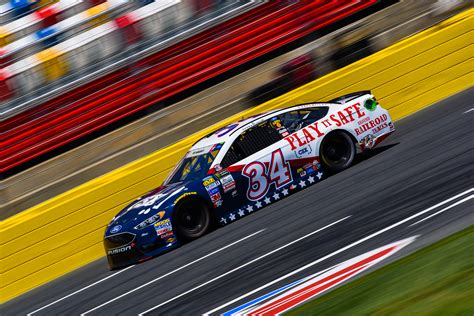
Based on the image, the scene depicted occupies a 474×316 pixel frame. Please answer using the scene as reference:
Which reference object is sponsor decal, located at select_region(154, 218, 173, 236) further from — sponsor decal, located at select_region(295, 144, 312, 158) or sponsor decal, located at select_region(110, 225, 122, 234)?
sponsor decal, located at select_region(295, 144, 312, 158)

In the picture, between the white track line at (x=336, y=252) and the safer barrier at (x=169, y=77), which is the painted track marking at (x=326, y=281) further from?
the safer barrier at (x=169, y=77)

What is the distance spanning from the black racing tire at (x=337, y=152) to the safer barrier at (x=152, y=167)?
286 centimetres

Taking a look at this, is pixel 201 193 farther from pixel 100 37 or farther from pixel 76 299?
pixel 100 37

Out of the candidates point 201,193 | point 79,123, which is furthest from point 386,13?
point 201,193

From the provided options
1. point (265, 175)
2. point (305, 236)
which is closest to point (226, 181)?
point (265, 175)

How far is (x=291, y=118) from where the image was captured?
12.5m

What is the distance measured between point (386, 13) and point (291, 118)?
5.80 m

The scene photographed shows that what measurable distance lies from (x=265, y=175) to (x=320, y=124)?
116cm

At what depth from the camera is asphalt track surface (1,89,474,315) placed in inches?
348

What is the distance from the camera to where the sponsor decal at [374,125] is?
12547 millimetres

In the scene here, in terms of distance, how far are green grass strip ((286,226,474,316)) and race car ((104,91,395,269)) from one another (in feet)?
13.9

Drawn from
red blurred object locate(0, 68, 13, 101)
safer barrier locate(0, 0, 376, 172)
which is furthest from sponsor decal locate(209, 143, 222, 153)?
red blurred object locate(0, 68, 13, 101)

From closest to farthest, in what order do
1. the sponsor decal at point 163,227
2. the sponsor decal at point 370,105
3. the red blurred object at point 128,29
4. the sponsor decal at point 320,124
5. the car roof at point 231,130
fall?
1. the sponsor decal at point 163,227
2. the sponsor decal at point 320,124
3. the car roof at point 231,130
4. the sponsor decal at point 370,105
5. the red blurred object at point 128,29

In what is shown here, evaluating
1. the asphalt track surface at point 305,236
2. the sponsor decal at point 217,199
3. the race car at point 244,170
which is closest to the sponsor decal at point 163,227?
the race car at point 244,170
